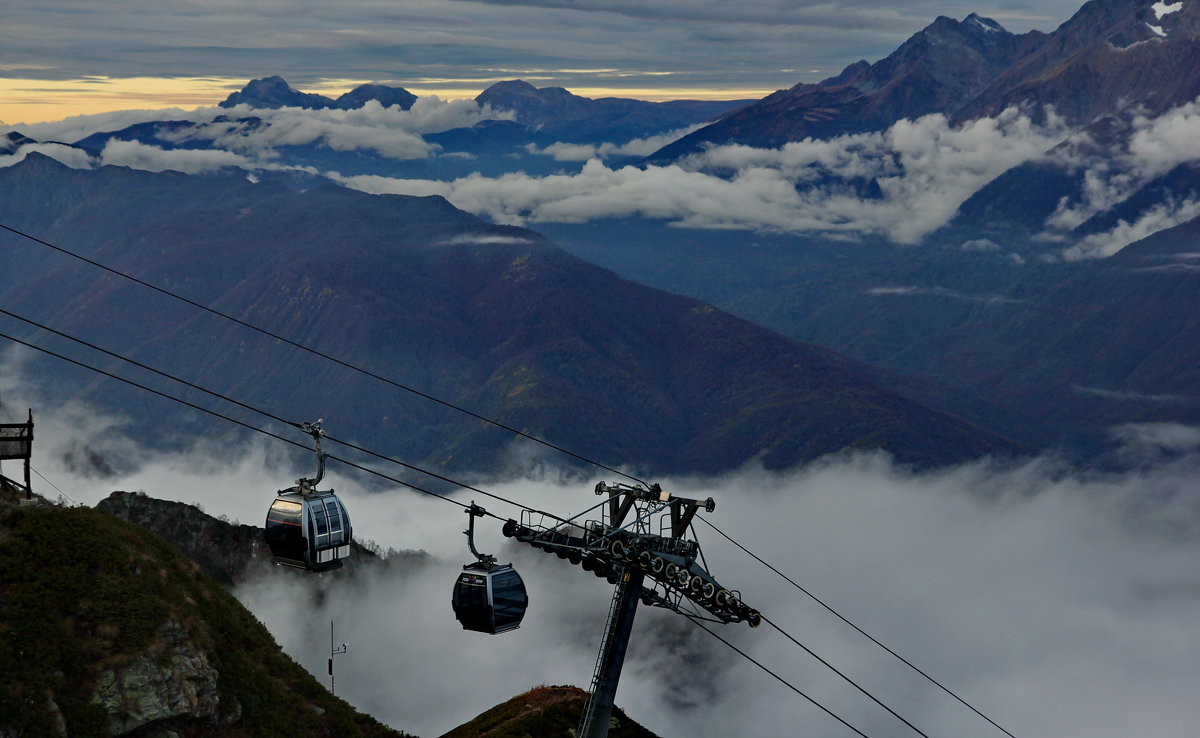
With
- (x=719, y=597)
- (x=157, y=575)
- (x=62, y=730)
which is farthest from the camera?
(x=157, y=575)

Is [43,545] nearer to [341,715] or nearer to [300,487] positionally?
[341,715]

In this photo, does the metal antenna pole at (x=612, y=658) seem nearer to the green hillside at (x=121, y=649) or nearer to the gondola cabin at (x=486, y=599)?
the gondola cabin at (x=486, y=599)

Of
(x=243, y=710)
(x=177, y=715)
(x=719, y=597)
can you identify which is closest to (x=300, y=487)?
(x=719, y=597)

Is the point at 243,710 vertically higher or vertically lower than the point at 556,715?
lower

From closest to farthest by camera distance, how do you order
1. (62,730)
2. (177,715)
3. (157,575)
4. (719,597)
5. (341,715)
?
(719,597)
(62,730)
(177,715)
(157,575)
(341,715)

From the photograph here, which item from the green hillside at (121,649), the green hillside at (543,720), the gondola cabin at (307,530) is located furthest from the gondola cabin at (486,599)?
the green hillside at (121,649)
